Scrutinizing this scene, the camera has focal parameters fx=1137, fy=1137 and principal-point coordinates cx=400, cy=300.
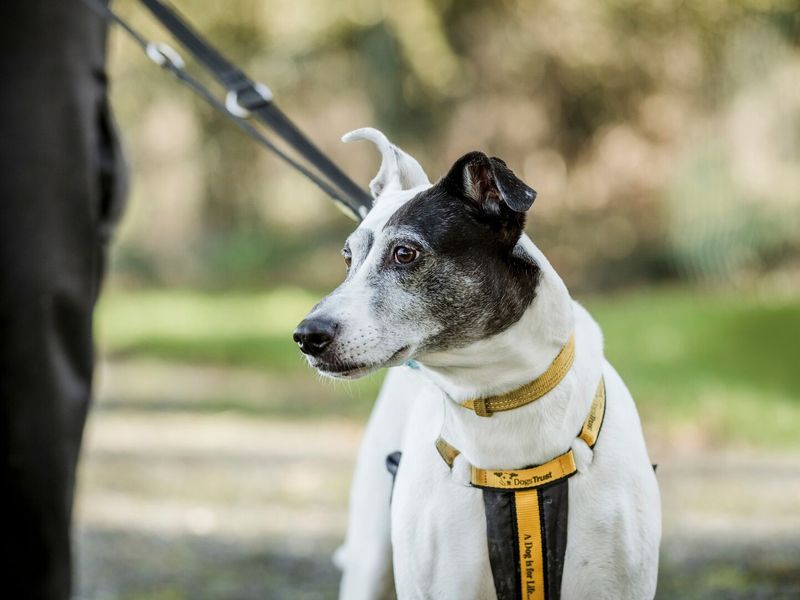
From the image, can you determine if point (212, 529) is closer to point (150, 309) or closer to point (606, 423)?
point (606, 423)

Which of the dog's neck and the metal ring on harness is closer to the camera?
the dog's neck

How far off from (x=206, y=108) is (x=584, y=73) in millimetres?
6734

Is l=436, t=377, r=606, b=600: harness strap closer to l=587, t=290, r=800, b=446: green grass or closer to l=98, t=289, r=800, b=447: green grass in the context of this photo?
l=98, t=289, r=800, b=447: green grass

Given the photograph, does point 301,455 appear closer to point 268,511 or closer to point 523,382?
point 268,511

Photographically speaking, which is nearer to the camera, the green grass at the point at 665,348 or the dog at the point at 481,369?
the dog at the point at 481,369

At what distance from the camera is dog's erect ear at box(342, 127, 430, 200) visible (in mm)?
2768

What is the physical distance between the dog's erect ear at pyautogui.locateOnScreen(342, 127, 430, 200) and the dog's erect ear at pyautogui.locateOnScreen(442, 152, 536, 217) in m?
0.29

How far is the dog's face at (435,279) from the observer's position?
94.8 inches

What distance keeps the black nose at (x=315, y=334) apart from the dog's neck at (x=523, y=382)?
0.82ft

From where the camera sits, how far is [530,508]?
248cm

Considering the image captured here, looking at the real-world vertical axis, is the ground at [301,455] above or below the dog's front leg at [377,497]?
above

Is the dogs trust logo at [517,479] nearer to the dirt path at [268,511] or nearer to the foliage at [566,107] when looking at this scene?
the dirt path at [268,511]

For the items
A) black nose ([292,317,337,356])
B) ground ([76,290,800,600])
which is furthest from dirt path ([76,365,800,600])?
black nose ([292,317,337,356])

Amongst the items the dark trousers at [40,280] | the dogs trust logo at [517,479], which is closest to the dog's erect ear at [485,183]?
the dogs trust logo at [517,479]
